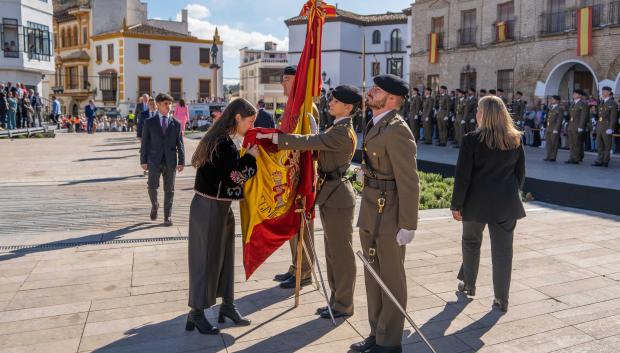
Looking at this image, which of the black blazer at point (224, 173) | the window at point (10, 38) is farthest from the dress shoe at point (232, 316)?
the window at point (10, 38)

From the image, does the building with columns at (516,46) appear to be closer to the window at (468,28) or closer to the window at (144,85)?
the window at (468,28)

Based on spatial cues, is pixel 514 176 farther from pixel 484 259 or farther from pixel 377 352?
pixel 377 352

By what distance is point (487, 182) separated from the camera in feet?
17.3

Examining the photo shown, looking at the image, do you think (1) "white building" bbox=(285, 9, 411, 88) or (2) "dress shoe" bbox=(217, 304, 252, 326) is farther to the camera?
(1) "white building" bbox=(285, 9, 411, 88)

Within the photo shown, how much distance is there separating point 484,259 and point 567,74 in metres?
22.2

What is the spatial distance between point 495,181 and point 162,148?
517 centimetres

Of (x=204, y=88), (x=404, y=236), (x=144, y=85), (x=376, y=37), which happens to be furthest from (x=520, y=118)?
(x=144, y=85)

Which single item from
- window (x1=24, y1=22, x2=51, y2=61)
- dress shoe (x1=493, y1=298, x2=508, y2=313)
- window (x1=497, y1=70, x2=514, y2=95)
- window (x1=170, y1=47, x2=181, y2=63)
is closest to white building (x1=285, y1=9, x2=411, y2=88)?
window (x1=170, y1=47, x2=181, y2=63)

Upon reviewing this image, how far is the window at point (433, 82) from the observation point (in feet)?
107

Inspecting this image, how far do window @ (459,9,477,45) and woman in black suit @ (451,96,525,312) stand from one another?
26750 mm

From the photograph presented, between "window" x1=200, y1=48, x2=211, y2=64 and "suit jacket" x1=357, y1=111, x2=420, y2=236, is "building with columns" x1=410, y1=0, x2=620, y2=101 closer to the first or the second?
"suit jacket" x1=357, y1=111, x2=420, y2=236

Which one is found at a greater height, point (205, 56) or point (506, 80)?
point (205, 56)

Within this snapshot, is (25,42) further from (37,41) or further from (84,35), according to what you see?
(84,35)

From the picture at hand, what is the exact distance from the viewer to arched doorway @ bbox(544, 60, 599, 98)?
25406 millimetres
